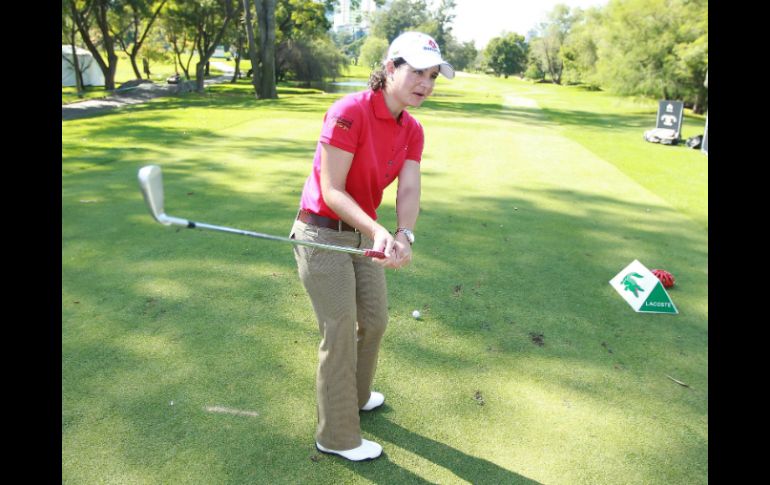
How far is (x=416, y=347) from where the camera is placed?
3.96 metres

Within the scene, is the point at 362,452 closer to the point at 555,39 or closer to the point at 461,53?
the point at 555,39

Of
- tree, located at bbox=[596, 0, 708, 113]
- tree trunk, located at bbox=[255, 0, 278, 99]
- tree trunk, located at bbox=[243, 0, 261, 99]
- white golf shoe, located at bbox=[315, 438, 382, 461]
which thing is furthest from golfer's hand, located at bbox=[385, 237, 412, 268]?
tree, located at bbox=[596, 0, 708, 113]

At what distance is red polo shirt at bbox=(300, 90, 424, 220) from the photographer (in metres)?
2.55

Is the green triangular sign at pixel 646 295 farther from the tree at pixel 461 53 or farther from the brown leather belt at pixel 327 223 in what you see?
the tree at pixel 461 53

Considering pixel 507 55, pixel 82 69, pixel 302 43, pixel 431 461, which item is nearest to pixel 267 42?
pixel 302 43

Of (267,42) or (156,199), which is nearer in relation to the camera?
(156,199)

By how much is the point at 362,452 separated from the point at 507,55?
378 feet

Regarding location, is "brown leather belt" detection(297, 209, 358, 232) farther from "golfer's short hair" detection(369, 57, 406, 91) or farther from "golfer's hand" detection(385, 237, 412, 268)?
"golfer's short hair" detection(369, 57, 406, 91)

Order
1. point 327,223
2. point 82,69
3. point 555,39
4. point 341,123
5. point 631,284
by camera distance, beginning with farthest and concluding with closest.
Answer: point 555,39, point 82,69, point 631,284, point 327,223, point 341,123

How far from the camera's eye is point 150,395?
3275 millimetres

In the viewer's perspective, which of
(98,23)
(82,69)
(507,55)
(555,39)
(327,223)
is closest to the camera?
(327,223)

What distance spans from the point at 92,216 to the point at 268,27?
23.4 m

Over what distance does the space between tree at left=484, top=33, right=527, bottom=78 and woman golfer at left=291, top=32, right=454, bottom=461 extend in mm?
113801
